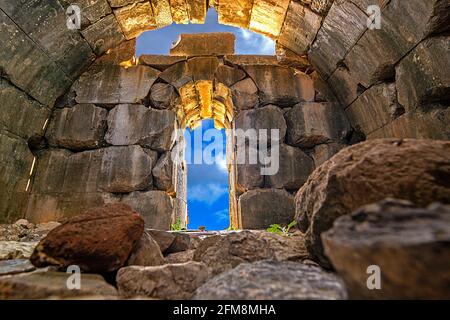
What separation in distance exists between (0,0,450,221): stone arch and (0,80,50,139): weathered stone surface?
0.01 m

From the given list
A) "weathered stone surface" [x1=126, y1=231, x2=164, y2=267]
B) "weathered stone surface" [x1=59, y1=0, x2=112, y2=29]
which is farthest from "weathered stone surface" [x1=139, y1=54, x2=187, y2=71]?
"weathered stone surface" [x1=126, y1=231, x2=164, y2=267]

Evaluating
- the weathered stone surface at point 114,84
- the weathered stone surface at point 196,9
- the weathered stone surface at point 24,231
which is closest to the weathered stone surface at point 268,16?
the weathered stone surface at point 196,9

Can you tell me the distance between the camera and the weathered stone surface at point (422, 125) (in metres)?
2.69

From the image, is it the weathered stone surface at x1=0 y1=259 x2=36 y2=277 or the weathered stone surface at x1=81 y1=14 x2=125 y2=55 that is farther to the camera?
the weathered stone surface at x1=81 y1=14 x2=125 y2=55

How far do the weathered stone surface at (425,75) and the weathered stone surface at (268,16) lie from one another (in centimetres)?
A: 194

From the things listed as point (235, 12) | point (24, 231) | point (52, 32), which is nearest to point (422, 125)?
point (235, 12)

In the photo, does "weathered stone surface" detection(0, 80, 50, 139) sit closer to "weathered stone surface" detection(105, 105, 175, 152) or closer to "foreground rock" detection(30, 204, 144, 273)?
"weathered stone surface" detection(105, 105, 175, 152)

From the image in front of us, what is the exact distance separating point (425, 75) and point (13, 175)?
5274 mm

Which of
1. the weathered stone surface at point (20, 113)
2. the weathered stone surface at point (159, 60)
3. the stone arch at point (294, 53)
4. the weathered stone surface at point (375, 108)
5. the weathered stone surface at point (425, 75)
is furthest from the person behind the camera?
the weathered stone surface at point (159, 60)

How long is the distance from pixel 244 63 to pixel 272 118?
1240 millimetres

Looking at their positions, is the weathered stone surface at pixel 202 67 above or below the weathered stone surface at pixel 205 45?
below

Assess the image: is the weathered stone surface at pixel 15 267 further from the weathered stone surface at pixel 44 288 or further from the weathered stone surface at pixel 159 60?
the weathered stone surface at pixel 159 60

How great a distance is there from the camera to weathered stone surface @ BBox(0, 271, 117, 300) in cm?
121

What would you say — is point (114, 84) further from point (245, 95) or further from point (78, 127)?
point (245, 95)
